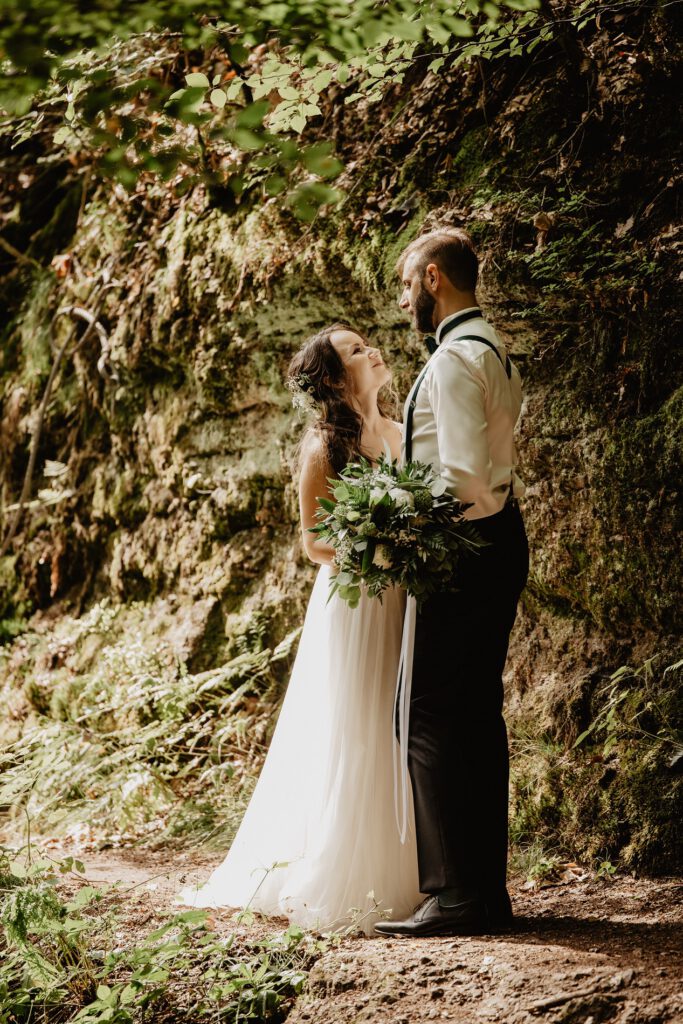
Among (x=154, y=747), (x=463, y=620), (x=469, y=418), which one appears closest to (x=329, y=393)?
(x=469, y=418)

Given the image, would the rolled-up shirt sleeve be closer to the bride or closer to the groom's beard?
the groom's beard

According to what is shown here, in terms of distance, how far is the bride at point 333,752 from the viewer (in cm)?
356

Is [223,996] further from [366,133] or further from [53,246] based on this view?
[53,246]

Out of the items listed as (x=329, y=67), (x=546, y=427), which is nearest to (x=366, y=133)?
(x=329, y=67)

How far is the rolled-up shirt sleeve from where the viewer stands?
10.2 feet

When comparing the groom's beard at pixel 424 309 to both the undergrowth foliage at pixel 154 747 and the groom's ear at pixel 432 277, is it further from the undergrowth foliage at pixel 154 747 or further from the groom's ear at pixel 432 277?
the undergrowth foliage at pixel 154 747

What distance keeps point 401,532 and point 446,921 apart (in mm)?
1439

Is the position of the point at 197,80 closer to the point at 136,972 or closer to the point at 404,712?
the point at 404,712

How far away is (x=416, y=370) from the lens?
5375mm

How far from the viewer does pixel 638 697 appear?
4168 millimetres

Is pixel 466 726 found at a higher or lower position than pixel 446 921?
higher

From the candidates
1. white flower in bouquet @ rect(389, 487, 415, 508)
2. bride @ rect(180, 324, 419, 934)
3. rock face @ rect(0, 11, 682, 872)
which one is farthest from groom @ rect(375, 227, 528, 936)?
rock face @ rect(0, 11, 682, 872)

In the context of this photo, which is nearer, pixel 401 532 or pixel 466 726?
pixel 401 532

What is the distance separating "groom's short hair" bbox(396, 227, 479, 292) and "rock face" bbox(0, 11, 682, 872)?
1156mm
